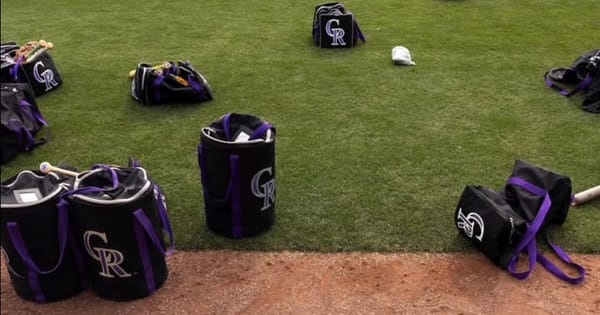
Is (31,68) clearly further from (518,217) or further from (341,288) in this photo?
(518,217)

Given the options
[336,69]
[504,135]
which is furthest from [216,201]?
[336,69]

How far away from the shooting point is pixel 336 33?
6379 millimetres

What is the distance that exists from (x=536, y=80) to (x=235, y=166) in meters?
3.75

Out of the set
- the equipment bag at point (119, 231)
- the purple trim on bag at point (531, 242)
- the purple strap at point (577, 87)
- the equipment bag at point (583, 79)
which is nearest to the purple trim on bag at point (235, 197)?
the equipment bag at point (119, 231)

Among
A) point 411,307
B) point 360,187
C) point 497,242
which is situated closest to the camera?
point 411,307

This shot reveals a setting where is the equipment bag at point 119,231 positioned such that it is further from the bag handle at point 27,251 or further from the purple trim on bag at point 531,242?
the purple trim on bag at point 531,242

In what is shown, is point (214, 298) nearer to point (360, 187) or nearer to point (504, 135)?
point (360, 187)

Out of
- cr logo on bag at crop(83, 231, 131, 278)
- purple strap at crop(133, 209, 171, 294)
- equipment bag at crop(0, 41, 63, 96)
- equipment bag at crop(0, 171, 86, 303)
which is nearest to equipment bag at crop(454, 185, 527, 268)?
purple strap at crop(133, 209, 171, 294)

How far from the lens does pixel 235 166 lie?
9.80 feet

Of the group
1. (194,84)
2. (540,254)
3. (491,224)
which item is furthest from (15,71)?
(540,254)

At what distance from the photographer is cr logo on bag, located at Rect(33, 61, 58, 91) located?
16.8 ft

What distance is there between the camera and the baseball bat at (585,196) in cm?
354

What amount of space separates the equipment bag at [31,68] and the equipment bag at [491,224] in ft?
12.7

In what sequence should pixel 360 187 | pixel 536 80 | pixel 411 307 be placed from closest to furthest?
pixel 411 307, pixel 360 187, pixel 536 80
